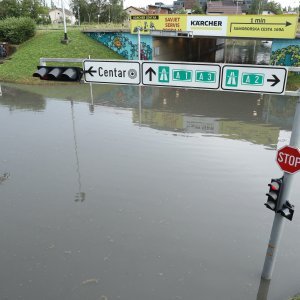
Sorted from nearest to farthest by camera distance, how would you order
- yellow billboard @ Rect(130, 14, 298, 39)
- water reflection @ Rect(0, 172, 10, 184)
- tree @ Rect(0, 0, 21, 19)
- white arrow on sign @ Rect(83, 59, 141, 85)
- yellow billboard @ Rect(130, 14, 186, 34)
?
white arrow on sign @ Rect(83, 59, 141, 85) → water reflection @ Rect(0, 172, 10, 184) → yellow billboard @ Rect(130, 14, 298, 39) → yellow billboard @ Rect(130, 14, 186, 34) → tree @ Rect(0, 0, 21, 19)

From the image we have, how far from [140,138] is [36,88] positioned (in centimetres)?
1458

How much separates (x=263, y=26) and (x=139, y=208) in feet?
66.4

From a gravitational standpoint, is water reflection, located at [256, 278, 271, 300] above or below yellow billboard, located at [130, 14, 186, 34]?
below

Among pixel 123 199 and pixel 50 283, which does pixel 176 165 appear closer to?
pixel 123 199

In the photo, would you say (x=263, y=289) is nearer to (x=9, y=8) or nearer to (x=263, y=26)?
(x=263, y=26)

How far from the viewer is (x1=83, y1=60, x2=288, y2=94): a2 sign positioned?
21.1ft

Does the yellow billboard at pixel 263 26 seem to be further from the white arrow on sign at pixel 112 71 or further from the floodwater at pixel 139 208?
the white arrow on sign at pixel 112 71

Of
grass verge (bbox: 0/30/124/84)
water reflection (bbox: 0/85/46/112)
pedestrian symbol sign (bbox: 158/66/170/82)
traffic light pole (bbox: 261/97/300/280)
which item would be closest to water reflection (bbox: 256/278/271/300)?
traffic light pole (bbox: 261/97/300/280)

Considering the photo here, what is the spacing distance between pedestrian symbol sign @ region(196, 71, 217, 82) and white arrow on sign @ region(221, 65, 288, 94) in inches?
9.0

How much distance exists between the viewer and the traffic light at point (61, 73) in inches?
329

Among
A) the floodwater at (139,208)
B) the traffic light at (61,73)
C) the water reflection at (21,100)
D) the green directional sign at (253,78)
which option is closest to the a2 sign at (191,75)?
the green directional sign at (253,78)

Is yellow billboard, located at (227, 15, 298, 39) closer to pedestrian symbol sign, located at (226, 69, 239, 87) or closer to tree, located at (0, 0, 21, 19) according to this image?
pedestrian symbol sign, located at (226, 69, 239, 87)

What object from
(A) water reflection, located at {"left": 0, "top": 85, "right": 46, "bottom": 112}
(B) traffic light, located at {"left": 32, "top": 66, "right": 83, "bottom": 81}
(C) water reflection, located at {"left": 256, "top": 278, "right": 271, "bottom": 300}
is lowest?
(A) water reflection, located at {"left": 0, "top": 85, "right": 46, "bottom": 112}

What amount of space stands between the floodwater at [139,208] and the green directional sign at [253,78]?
364 cm
